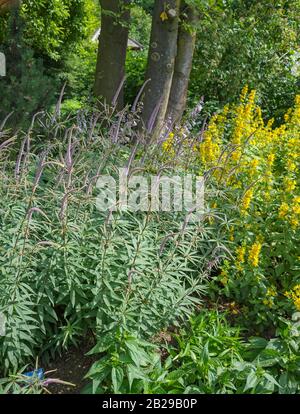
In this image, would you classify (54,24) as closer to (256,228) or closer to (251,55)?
(251,55)

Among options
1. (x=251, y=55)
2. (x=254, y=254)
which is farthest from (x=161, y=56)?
(x=251, y=55)

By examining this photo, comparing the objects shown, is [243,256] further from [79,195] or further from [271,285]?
[79,195]

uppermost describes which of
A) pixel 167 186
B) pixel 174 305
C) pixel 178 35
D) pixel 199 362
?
pixel 178 35

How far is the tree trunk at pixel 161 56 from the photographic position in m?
5.56

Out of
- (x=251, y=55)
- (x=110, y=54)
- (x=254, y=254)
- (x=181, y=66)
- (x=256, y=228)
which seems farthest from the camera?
(x=251, y=55)

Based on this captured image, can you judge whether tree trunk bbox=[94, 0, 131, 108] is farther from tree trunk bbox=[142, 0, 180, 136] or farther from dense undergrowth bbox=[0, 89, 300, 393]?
dense undergrowth bbox=[0, 89, 300, 393]

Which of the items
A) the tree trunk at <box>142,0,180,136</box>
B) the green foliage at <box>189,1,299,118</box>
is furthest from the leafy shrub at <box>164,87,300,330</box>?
the green foliage at <box>189,1,299,118</box>

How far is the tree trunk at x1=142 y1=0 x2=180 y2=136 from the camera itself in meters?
5.56

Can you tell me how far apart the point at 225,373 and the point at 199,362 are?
16 cm

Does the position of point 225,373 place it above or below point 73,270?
below

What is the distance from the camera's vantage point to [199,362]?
2.78 m

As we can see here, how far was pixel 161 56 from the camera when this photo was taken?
225 inches
